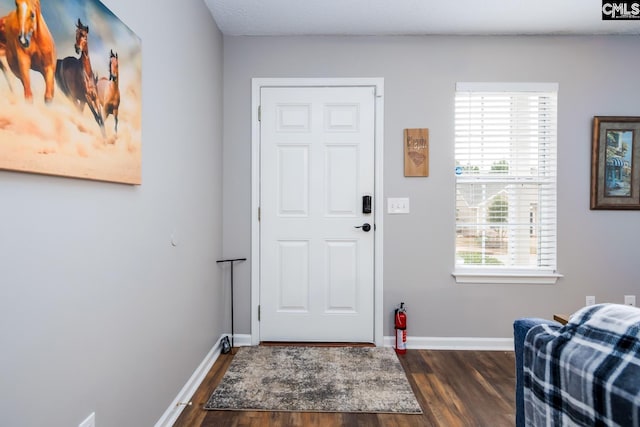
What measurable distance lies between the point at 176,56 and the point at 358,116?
4.65 feet

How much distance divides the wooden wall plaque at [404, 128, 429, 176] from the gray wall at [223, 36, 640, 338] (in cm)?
6

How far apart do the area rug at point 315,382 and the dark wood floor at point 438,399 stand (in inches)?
2.1

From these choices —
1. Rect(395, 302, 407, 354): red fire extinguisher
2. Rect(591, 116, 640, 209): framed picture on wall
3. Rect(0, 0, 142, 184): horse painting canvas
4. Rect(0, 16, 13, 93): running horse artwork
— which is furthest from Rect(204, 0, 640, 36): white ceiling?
Rect(395, 302, 407, 354): red fire extinguisher

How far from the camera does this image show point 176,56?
189cm

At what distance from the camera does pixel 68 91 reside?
1.04 metres

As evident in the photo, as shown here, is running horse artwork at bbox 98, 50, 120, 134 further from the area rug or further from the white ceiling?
the area rug

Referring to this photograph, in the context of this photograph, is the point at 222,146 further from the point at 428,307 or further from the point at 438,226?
the point at 428,307

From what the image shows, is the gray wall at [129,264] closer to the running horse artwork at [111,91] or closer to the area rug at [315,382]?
the running horse artwork at [111,91]

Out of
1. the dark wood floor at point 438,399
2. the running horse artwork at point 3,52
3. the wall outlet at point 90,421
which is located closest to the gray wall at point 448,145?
the dark wood floor at point 438,399

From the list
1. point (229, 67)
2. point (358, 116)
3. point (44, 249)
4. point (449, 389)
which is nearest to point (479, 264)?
point (449, 389)

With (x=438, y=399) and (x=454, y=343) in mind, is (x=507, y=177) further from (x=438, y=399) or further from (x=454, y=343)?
(x=438, y=399)

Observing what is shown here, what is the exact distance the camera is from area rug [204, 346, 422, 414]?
6.33ft

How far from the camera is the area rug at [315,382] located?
1.93 m

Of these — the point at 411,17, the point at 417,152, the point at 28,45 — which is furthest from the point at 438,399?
the point at 411,17
